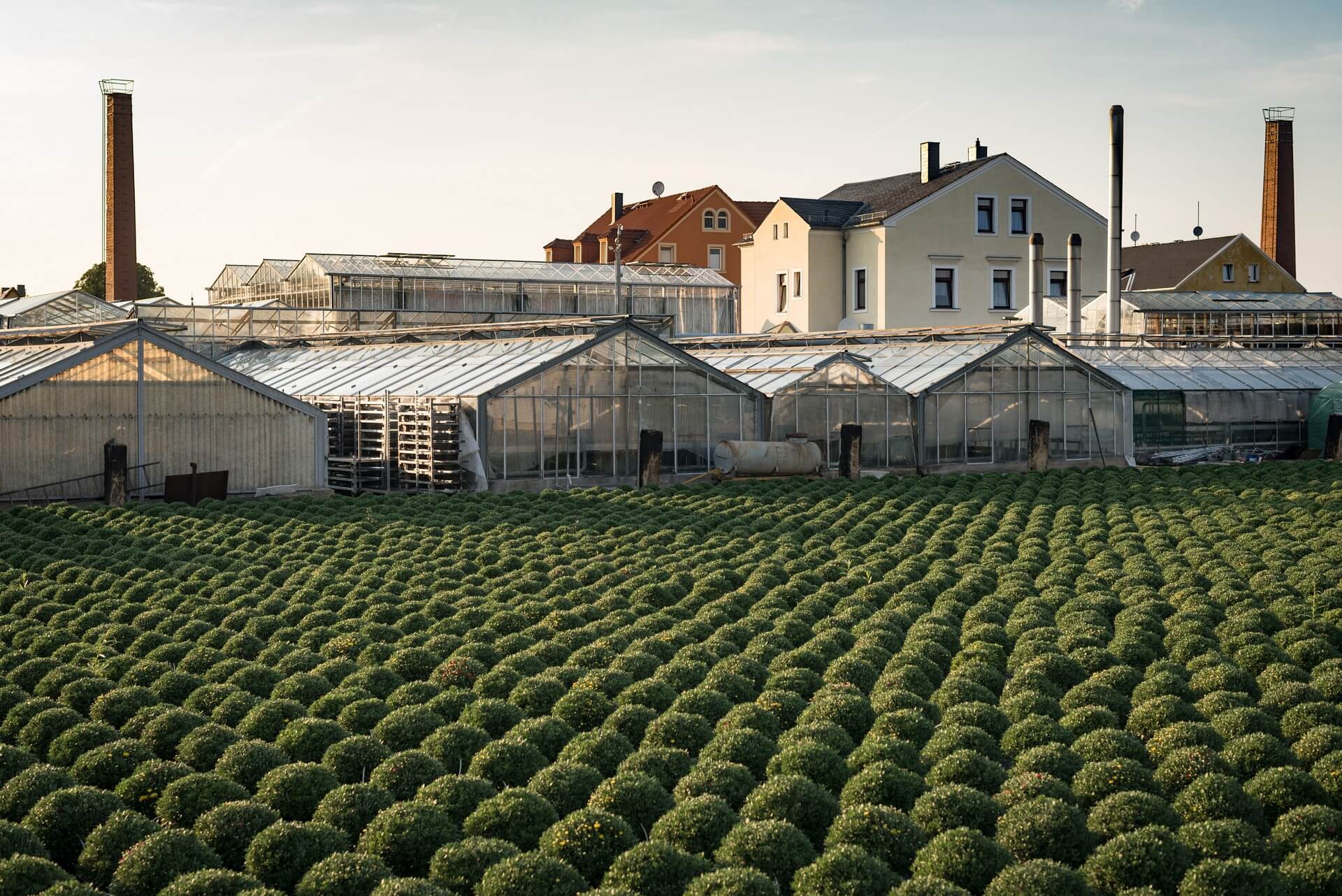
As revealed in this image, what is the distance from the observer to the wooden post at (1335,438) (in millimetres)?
37062

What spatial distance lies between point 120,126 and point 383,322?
44.5 ft

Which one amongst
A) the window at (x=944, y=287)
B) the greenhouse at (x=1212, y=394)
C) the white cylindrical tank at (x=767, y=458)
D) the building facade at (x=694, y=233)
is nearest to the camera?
the white cylindrical tank at (x=767, y=458)

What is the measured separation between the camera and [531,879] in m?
8.66

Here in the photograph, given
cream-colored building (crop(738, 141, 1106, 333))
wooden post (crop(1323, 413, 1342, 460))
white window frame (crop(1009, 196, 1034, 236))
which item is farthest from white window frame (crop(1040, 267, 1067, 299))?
wooden post (crop(1323, 413, 1342, 460))

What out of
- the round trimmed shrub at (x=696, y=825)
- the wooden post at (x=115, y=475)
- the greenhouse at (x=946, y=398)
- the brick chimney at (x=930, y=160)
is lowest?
the round trimmed shrub at (x=696, y=825)

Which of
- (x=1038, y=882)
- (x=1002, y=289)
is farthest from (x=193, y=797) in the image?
(x=1002, y=289)

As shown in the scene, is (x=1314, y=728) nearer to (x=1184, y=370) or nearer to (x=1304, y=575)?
(x=1304, y=575)

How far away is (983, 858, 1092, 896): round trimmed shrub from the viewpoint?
847cm

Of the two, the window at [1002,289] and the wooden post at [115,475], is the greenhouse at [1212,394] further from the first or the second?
the wooden post at [115,475]

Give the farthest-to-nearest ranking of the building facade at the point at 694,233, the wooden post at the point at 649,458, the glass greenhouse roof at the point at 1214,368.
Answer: the building facade at the point at 694,233 < the glass greenhouse roof at the point at 1214,368 < the wooden post at the point at 649,458

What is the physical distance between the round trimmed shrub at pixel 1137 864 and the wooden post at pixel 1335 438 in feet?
103

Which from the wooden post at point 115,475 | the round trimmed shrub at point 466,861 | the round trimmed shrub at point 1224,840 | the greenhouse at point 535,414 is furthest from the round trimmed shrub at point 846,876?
the greenhouse at point 535,414

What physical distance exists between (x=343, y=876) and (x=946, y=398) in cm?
2903

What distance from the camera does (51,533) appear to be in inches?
878
